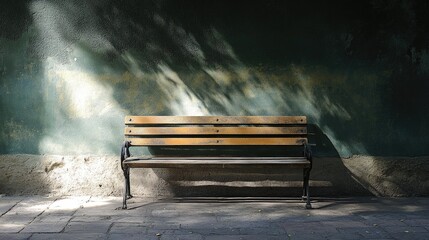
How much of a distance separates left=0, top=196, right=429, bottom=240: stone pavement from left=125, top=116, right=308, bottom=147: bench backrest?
680 mm

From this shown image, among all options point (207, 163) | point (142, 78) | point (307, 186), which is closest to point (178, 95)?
point (142, 78)

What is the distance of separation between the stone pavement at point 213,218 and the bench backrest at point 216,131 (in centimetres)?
68

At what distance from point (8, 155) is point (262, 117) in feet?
10.1

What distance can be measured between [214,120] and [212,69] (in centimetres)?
64

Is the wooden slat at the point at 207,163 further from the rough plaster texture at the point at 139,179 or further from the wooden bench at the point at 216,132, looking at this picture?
the rough plaster texture at the point at 139,179

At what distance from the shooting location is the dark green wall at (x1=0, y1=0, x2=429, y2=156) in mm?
6281

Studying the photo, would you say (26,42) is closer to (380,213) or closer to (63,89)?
(63,89)

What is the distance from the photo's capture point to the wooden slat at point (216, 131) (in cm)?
611

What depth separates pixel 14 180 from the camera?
20.6 feet

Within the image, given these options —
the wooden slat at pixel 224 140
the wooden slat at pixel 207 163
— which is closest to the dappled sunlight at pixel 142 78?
the wooden slat at pixel 224 140

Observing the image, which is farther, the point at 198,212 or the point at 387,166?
the point at 387,166

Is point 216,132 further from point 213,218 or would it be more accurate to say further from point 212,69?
point 213,218

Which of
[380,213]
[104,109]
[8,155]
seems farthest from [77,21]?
[380,213]

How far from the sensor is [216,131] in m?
6.14
